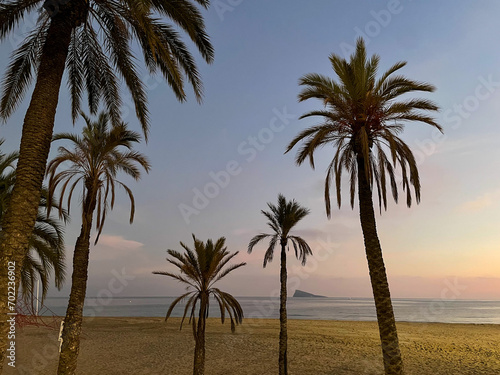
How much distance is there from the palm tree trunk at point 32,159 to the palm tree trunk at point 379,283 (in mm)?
9288

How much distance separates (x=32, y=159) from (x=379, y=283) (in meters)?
9.89

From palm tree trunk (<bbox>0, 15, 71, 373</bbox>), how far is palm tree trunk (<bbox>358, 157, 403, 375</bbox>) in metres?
9.29

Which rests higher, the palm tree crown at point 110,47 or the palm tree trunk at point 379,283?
the palm tree crown at point 110,47

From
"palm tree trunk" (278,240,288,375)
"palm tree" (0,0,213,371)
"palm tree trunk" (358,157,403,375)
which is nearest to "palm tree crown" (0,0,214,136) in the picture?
"palm tree" (0,0,213,371)

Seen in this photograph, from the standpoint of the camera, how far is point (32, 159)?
698cm

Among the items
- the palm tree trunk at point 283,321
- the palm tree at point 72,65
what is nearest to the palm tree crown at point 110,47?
the palm tree at point 72,65

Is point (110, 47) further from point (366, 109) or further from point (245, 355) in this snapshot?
point (245, 355)

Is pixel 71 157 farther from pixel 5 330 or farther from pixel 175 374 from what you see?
pixel 175 374

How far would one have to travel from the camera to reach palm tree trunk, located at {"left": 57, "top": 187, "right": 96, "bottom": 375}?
1115cm

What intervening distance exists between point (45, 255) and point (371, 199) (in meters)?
13.4

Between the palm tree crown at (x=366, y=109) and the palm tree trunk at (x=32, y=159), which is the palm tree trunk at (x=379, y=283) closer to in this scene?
the palm tree crown at (x=366, y=109)

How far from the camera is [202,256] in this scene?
1652 cm

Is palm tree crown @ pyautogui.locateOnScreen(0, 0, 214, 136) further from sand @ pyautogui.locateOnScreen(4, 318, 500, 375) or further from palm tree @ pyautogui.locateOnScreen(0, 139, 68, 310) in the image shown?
sand @ pyautogui.locateOnScreen(4, 318, 500, 375)

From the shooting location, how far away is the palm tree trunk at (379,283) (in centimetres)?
1066
